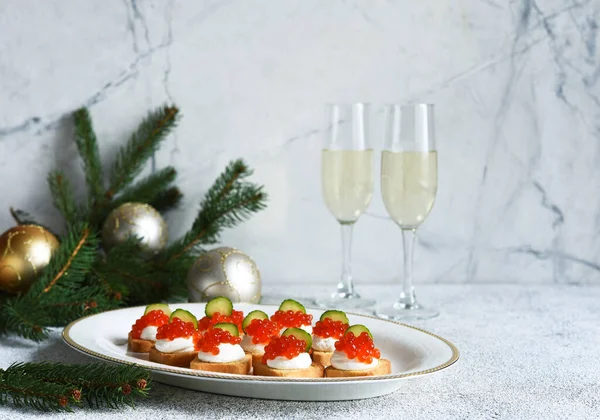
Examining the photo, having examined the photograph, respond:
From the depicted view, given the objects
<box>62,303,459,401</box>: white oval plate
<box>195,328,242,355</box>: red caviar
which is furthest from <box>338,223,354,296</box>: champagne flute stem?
<box>195,328,242,355</box>: red caviar

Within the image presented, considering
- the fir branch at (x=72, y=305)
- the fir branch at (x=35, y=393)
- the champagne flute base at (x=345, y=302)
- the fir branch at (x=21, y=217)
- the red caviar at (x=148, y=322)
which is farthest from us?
the fir branch at (x=21, y=217)

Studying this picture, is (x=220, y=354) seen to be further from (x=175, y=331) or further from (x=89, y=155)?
(x=89, y=155)

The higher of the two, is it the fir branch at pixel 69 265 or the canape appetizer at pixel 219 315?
the fir branch at pixel 69 265

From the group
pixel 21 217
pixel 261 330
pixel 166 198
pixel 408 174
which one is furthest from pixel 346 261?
pixel 21 217

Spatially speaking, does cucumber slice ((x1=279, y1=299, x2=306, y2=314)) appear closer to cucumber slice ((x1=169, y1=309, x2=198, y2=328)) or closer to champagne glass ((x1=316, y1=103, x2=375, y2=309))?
cucumber slice ((x1=169, y1=309, x2=198, y2=328))

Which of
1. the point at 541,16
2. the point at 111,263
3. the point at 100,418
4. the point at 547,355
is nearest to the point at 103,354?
the point at 100,418

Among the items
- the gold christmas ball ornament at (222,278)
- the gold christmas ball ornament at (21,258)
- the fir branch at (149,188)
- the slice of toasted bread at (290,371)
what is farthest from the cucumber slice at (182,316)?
the fir branch at (149,188)

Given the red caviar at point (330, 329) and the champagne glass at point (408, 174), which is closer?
the red caviar at point (330, 329)

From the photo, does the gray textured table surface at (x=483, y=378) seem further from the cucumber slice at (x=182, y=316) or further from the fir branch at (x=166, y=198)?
the fir branch at (x=166, y=198)
